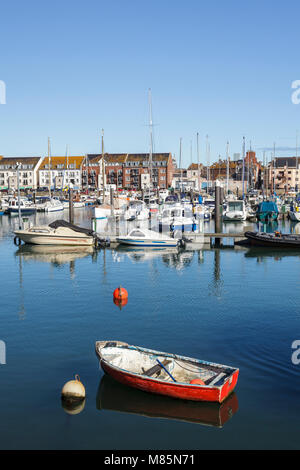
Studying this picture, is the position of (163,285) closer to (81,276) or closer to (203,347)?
(81,276)

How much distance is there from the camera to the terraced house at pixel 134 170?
166 metres

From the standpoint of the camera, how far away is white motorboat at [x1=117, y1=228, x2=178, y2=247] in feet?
147

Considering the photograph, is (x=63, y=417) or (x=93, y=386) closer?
(x=63, y=417)

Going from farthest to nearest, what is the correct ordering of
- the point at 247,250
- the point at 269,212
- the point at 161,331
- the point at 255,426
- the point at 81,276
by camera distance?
the point at 269,212, the point at 247,250, the point at 81,276, the point at 161,331, the point at 255,426

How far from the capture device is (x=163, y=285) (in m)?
31.0

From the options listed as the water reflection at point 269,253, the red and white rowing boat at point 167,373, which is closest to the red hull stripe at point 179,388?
the red and white rowing boat at point 167,373

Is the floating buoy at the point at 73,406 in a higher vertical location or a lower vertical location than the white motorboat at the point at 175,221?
lower

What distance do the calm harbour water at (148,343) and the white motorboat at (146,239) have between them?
574 cm

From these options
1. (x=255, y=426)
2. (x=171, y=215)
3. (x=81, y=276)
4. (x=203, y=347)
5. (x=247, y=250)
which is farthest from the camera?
(x=171, y=215)

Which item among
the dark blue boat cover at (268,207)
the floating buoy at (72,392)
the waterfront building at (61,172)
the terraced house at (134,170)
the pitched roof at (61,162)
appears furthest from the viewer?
the pitched roof at (61,162)

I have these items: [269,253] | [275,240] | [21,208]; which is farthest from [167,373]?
[21,208]

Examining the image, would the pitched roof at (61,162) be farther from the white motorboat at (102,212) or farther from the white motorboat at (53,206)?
the white motorboat at (102,212)
